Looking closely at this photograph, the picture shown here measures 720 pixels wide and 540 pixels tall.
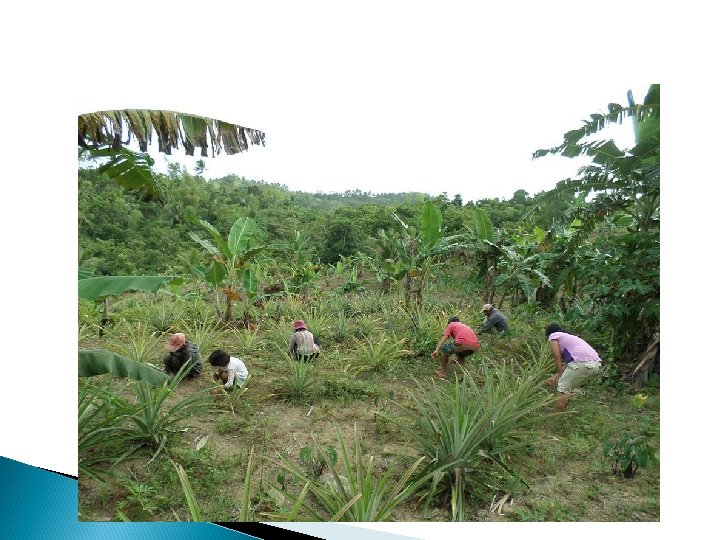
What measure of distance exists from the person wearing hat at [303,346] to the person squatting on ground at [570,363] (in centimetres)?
181

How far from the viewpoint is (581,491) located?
2.56m

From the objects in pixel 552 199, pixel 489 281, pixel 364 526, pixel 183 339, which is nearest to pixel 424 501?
pixel 364 526

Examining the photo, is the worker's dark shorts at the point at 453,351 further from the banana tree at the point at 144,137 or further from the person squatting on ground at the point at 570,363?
the banana tree at the point at 144,137

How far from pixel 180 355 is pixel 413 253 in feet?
8.38

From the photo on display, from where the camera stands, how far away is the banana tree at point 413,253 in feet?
14.8

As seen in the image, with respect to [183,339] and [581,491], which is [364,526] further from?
[183,339]

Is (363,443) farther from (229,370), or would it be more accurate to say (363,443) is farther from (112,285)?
(112,285)

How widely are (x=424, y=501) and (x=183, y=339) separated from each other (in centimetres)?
214

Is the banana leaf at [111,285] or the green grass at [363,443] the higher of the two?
the banana leaf at [111,285]

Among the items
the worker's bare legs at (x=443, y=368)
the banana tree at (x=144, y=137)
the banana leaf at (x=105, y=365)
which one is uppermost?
the banana tree at (x=144, y=137)

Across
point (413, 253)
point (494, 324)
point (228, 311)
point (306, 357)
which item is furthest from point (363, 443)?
point (228, 311)

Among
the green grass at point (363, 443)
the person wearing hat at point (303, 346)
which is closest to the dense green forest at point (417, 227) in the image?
the green grass at point (363, 443)

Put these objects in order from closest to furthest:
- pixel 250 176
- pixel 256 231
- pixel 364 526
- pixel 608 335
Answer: pixel 364 526
pixel 250 176
pixel 608 335
pixel 256 231

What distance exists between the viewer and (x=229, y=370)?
3.24 meters
